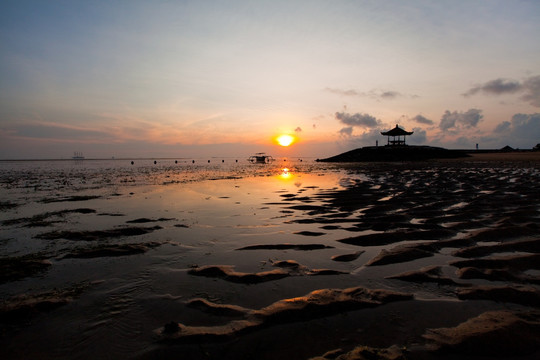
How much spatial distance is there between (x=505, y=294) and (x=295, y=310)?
286 cm

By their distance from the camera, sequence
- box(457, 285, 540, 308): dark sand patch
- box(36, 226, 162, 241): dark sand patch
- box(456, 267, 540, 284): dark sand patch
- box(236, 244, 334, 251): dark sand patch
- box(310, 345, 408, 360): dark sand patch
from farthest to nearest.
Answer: box(36, 226, 162, 241): dark sand patch < box(236, 244, 334, 251): dark sand patch < box(456, 267, 540, 284): dark sand patch < box(457, 285, 540, 308): dark sand patch < box(310, 345, 408, 360): dark sand patch

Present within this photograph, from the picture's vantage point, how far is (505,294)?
3.71 meters

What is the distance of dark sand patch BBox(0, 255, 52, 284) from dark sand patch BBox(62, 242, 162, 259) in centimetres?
52

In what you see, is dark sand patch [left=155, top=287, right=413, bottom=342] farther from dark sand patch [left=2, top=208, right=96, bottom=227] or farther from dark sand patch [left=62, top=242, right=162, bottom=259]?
dark sand patch [left=2, top=208, right=96, bottom=227]

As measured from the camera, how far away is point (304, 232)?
7297 millimetres

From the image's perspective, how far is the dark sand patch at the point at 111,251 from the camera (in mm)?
5926

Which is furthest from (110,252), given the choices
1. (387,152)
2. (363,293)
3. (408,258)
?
(387,152)

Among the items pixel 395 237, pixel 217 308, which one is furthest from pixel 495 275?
pixel 217 308

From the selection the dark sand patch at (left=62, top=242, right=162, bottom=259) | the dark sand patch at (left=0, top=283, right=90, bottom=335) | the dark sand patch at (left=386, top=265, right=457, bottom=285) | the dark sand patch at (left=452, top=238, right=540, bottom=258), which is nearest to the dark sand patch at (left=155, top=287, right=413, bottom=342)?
the dark sand patch at (left=386, top=265, right=457, bottom=285)

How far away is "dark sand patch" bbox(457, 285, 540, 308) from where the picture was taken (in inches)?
141

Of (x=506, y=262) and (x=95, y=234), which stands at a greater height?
(x=506, y=262)

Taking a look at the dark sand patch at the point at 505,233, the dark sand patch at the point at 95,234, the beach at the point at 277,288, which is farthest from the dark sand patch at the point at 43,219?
the dark sand patch at the point at 505,233

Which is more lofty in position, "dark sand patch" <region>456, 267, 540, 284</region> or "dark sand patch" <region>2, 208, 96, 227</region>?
"dark sand patch" <region>456, 267, 540, 284</region>

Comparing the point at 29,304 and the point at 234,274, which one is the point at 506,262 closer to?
the point at 234,274
